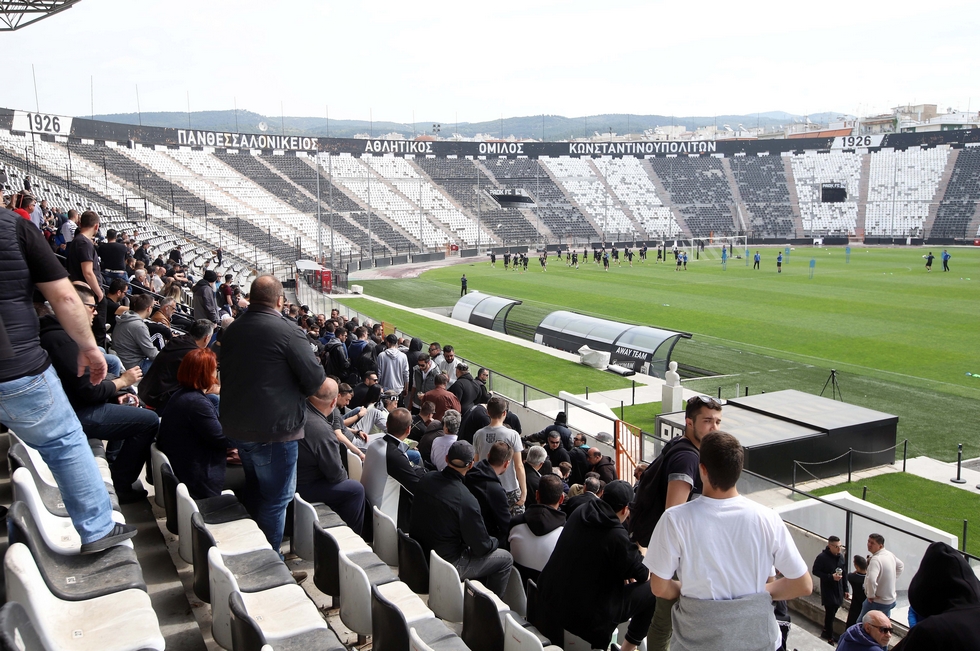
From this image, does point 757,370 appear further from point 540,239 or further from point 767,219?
point 767,219

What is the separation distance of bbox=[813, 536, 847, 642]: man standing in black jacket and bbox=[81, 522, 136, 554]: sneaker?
23.7ft

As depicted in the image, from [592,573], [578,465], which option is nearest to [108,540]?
[592,573]

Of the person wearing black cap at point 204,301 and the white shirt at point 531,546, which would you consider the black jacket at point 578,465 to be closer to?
the white shirt at point 531,546

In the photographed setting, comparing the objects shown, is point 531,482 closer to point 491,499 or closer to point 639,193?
point 491,499

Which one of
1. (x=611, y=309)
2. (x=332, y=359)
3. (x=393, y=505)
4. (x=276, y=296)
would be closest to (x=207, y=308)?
(x=332, y=359)

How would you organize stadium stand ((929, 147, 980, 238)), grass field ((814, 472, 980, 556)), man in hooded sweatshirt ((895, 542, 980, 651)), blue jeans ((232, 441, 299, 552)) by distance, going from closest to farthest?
man in hooded sweatshirt ((895, 542, 980, 651)) < blue jeans ((232, 441, 299, 552)) < grass field ((814, 472, 980, 556)) < stadium stand ((929, 147, 980, 238))

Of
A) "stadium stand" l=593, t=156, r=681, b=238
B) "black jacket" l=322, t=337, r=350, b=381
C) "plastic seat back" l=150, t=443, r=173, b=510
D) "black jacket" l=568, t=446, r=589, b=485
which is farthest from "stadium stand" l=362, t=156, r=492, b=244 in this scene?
"plastic seat back" l=150, t=443, r=173, b=510

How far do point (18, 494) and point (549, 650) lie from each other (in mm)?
2969

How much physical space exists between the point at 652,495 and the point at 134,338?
5.83 meters

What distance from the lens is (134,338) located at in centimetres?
841

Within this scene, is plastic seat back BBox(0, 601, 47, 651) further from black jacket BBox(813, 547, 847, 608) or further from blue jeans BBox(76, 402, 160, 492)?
black jacket BBox(813, 547, 847, 608)

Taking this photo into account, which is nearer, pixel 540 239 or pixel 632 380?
pixel 632 380

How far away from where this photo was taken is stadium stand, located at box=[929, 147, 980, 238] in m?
78.6

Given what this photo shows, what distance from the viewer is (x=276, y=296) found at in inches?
208
